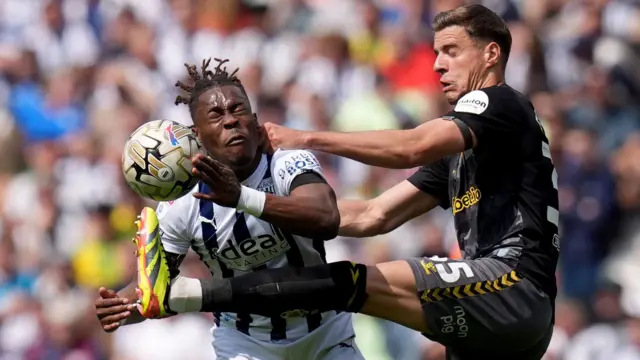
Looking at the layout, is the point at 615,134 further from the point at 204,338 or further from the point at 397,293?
the point at 397,293

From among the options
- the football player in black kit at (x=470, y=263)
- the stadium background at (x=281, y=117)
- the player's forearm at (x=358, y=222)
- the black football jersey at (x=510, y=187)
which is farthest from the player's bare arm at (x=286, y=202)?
the stadium background at (x=281, y=117)

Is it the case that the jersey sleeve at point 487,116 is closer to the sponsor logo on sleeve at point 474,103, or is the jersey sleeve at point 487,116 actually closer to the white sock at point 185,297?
the sponsor logo on sleeve at point 474,103

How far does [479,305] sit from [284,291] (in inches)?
38.3

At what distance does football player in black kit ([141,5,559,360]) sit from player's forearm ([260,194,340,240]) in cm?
25

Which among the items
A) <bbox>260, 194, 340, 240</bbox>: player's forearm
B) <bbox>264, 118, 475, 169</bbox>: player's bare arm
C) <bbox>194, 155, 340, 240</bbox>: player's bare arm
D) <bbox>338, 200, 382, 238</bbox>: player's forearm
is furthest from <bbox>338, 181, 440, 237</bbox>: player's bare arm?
<bbox>260, 194, 340, 240</bbox>: player's forearm

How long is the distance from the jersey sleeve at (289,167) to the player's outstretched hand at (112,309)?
0.93 m

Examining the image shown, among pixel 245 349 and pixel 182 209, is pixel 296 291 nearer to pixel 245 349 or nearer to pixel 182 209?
pixel 245 349

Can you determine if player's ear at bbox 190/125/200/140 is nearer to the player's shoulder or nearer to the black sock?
the player's shoulder

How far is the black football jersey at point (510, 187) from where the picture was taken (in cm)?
608

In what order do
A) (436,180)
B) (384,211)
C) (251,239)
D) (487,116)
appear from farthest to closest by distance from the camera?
(384,211) < (436,180) < (251,239) < (487,116)

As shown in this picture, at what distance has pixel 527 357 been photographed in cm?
620

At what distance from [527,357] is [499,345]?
27 centimetres

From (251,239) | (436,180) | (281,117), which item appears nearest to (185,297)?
(251,239)

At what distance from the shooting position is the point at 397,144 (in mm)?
5938
